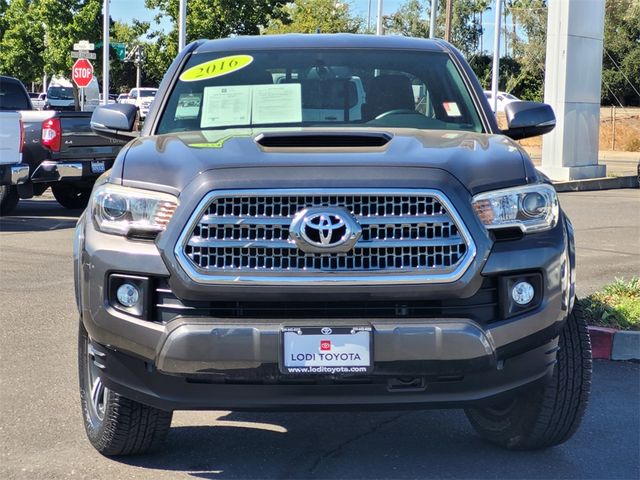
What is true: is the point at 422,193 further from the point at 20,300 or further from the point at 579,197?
the point at 579,197

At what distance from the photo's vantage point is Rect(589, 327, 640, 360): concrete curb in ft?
21.3

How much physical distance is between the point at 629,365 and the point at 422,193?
319 centimetres

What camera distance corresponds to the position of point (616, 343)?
6.52 metres

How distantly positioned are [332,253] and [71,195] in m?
12.7

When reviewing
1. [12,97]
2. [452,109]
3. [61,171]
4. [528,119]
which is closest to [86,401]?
[452,109]

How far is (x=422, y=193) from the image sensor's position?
379 centimetres

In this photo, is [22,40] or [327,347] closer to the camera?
[327,347]

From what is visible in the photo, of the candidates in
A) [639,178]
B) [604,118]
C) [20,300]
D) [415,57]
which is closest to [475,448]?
[415,57]

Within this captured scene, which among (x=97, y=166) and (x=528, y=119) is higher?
(x=528, y=119)

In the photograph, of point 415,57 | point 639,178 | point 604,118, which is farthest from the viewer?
point 604,118

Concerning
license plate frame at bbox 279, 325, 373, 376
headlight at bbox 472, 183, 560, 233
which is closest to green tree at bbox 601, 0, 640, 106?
headlight at bbox 472, 183, 560, 233

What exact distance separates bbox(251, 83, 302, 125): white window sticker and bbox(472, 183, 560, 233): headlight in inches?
57.7

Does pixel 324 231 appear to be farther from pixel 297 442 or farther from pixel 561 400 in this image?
pixel 297 442

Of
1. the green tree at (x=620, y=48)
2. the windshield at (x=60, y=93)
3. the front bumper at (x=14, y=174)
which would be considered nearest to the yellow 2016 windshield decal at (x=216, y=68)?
the front bumper at (x=14, y=174)
